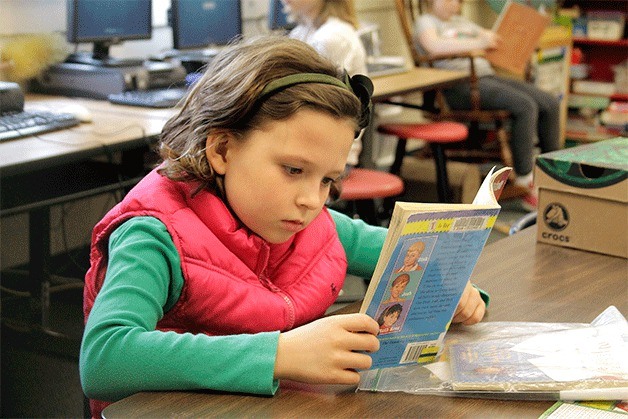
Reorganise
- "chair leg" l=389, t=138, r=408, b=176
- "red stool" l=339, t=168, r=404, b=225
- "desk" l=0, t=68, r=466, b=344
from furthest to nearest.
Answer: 1. "chair leg" l=389, t=138, r=408, b=176
2. "red stool" l=339, t=168, r=404, b=225
3. "desk" l=0, t=68, r=466, b=344

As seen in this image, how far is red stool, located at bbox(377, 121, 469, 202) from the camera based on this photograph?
145 inches

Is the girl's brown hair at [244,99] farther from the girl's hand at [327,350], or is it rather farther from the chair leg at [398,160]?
the chair leg at [398,160]

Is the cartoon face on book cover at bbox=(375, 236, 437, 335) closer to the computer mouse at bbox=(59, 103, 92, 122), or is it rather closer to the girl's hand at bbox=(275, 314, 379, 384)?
the girl's hand at bbox=(275, 314, 379, 384)

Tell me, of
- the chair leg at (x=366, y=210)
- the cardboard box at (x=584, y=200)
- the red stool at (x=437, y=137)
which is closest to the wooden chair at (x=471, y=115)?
the red stool at (x=437, y=137)

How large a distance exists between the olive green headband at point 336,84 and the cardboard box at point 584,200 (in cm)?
51

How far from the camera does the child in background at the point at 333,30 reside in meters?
3.10

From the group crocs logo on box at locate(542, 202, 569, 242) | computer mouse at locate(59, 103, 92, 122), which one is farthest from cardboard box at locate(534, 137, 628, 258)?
computer mouse at locate(59, 103, 92, 122)

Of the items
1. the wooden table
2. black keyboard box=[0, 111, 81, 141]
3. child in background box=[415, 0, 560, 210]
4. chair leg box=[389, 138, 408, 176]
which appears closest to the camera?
black keyboard box=[0, 111, 81, 141]

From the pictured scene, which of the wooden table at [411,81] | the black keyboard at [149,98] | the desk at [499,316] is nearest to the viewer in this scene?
the desk at [499,316]

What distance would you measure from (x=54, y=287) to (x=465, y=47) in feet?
7.45

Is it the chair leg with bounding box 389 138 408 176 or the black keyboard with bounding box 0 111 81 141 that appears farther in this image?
the chair leg with bounding box 389 138 408 176

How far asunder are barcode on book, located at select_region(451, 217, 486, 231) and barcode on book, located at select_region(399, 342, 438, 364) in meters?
0.15

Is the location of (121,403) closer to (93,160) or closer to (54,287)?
(93,160)

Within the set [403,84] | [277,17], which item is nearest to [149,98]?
[403,84]
